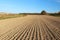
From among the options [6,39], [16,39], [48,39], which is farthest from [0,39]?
[48,39]

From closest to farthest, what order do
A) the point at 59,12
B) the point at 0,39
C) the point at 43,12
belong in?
the point at 0,39
the point at 59,12
the point at 43,12

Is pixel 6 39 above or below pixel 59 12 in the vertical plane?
above

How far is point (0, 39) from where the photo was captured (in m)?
8.54

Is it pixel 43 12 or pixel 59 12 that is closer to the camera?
pixel 59 12

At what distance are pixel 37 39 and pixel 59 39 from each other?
148 centimetres

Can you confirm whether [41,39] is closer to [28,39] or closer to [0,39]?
[28,39]

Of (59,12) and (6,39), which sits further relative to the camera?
(59,12)

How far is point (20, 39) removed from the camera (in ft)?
28.3

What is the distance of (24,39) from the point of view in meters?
8.64

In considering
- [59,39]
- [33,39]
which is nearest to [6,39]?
[33,39]

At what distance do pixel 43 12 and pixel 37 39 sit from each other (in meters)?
118

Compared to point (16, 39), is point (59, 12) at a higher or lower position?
lower

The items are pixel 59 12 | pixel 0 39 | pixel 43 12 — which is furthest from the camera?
pixel 43 12

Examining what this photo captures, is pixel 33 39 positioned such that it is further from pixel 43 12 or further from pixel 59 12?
pixel 43 12
